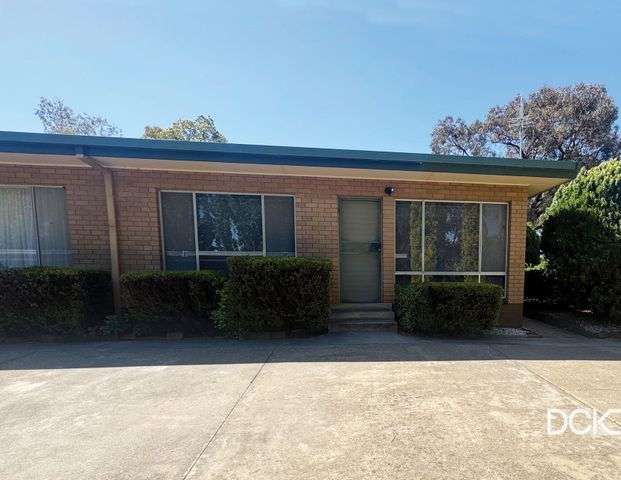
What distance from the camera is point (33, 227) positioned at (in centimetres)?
512

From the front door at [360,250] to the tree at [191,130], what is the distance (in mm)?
18467

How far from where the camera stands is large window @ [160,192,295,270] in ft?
17.8

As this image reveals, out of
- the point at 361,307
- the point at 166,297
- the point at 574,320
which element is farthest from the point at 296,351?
the point at 574,320

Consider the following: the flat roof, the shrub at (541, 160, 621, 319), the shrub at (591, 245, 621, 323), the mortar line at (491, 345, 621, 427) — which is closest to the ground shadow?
the mortar line at (491, 345, 621, 427)

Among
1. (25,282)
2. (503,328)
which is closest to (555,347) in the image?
(503,328)

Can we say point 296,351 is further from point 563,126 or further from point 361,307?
point 563,126

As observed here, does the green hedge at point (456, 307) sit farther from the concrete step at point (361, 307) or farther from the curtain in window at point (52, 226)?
the curtain in window at point (52, 226)

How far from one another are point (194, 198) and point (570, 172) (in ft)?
22.4

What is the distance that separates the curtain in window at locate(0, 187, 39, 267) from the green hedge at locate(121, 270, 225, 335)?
82.2 inches

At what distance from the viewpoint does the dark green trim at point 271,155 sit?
4.44 metres

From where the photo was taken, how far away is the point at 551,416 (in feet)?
7.95

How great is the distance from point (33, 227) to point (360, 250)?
601cm

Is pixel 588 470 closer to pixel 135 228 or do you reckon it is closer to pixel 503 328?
pixel 503 328

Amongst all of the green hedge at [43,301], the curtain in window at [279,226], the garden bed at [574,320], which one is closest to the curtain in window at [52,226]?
the green hedge at [43,301]
